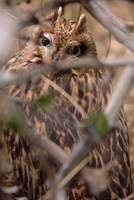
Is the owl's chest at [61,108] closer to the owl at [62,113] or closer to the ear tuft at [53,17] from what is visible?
the owl at [62,113]

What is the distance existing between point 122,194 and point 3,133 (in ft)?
2.46

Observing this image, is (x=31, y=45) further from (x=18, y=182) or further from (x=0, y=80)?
(x=0, y=80)

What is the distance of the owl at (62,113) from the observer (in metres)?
3.35

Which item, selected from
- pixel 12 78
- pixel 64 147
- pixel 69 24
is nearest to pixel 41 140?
pixel 12 78

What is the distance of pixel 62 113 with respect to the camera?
11.5ft

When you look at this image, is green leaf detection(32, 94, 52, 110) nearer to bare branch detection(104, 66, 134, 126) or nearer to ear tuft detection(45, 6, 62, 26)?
bare branch detection(104, 66, 134, 126)

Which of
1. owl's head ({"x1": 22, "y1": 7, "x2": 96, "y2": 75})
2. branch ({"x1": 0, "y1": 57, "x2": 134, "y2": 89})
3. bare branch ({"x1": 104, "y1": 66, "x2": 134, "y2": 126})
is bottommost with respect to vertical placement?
owl's head ({"x1": 22, "y1": 7, "x2": 96, "y2": 75})

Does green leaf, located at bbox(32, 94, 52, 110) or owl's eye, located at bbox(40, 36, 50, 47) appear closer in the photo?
green leaf, located at bbox(32, 94, 52, 110)

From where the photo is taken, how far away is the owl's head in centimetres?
333

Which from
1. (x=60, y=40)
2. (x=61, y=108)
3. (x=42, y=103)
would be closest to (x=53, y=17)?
(x=60, y=40)

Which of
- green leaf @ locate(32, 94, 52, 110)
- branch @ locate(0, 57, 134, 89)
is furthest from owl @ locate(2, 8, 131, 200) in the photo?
branch @ locate(0, 57, 134, 89)

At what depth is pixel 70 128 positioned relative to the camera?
11.4 ft

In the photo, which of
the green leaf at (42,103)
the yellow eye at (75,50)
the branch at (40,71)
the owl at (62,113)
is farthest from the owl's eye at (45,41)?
the branch at (40,71)

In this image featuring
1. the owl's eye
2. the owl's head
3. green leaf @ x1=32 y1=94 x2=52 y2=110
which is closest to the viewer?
green leaf @ x1=32 y1=94 x2=52 y2=110
